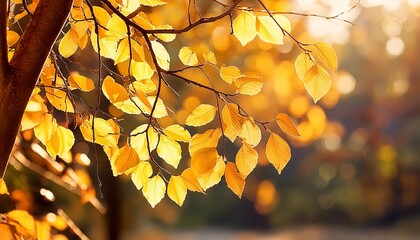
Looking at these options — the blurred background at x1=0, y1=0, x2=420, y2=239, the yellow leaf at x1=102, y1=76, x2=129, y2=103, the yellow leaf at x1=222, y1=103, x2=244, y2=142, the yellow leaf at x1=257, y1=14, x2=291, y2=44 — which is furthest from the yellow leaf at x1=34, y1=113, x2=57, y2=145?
the blurred background at x1=0, y1=0, x2=420, y2=239

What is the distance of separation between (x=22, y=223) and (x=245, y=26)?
0.71m

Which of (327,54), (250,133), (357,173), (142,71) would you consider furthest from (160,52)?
(357,173)

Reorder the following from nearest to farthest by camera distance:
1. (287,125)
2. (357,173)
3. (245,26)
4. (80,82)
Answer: (287,125) → (245,26) → (80,82) → (357,173)

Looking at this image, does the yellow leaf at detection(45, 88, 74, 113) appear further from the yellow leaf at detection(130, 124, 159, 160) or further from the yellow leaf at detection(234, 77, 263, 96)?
the yellow leaf at detection(234, 77, 263, 96)

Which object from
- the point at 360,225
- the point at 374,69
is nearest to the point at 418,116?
the point at 374,69

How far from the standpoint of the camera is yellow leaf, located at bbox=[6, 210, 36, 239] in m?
1.74

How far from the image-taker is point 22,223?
69.1 inches

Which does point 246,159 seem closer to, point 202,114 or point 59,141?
point 202,114

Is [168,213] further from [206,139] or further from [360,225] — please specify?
[360,225]

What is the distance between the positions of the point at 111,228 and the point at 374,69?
11.1 meters

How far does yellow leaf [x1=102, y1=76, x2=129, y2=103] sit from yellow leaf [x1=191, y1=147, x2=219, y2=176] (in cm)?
21

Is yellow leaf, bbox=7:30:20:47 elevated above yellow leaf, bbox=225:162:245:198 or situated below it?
above

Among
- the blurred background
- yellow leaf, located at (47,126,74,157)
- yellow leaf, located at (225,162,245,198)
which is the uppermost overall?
yellow leaf, located at (47,126,74,157)

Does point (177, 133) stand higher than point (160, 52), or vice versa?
point (160, 52)
